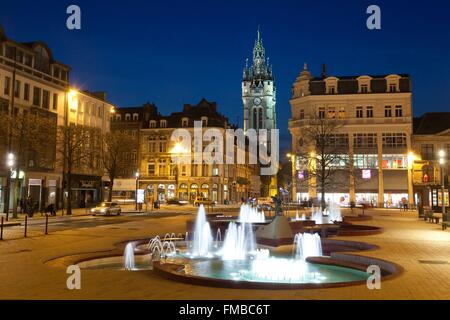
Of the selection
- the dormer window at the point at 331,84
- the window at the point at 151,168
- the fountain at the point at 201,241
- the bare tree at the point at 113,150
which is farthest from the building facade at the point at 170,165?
the fountain at the point at 201,241

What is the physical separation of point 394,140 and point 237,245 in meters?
56.1

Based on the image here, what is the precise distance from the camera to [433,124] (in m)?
72.0

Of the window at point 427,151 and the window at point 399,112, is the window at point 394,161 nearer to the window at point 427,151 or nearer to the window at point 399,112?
the window at point 427,151

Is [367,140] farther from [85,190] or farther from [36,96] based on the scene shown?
[36,96]

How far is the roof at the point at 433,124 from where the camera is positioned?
70.5 m

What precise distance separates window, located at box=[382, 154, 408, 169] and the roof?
252 inches

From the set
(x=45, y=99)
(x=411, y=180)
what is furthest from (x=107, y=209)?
(x=411, y=180)

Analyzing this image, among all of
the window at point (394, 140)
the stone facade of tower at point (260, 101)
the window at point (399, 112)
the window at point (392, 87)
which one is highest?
the stone facade of tower at point (260, 101)

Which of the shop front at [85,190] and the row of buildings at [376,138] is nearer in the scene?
the shop front at [85,190]

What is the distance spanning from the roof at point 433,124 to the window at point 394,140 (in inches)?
173

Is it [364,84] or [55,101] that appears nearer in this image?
[55,101]

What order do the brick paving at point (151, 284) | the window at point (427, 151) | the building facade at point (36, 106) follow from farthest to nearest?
the window at point (427, 151) < the building facade at point (36, 106) < the brick paving at point (151, 284)

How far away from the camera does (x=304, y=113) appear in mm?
72438
